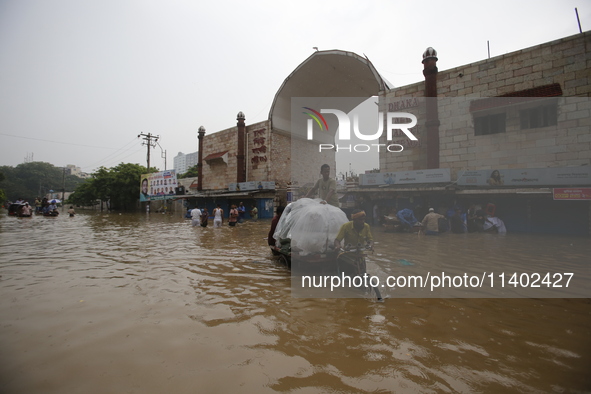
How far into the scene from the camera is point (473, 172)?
11.7 meters

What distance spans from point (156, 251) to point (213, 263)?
2280mm

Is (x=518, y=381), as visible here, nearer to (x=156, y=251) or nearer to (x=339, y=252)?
(x=339, y=252)

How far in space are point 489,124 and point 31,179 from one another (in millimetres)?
82529

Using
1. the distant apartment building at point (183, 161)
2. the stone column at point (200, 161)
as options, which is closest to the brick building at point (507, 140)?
the stone column at point (200, 161)

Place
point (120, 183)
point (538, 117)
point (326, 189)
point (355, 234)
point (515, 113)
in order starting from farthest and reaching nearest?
1. point (120, 183)
2. point (515, 113)
3. point (538, 117)
4. point (326, 189)
5. point (355, 234)

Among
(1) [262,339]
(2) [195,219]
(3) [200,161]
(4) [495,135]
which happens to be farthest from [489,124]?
(3) [200,161]

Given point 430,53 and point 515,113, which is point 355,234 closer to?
point 515,113

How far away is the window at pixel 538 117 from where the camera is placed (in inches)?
430

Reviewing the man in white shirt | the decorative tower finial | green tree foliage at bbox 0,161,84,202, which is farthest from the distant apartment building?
the decorative tower finial

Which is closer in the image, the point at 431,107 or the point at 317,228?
the point at 317,228

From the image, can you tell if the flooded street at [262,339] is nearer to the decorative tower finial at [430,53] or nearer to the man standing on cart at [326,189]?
the man standing on cart at [326,189]

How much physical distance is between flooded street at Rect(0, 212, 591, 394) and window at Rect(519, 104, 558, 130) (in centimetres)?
1038

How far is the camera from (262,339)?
2.77m

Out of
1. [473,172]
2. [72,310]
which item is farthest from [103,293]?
[473,172]
